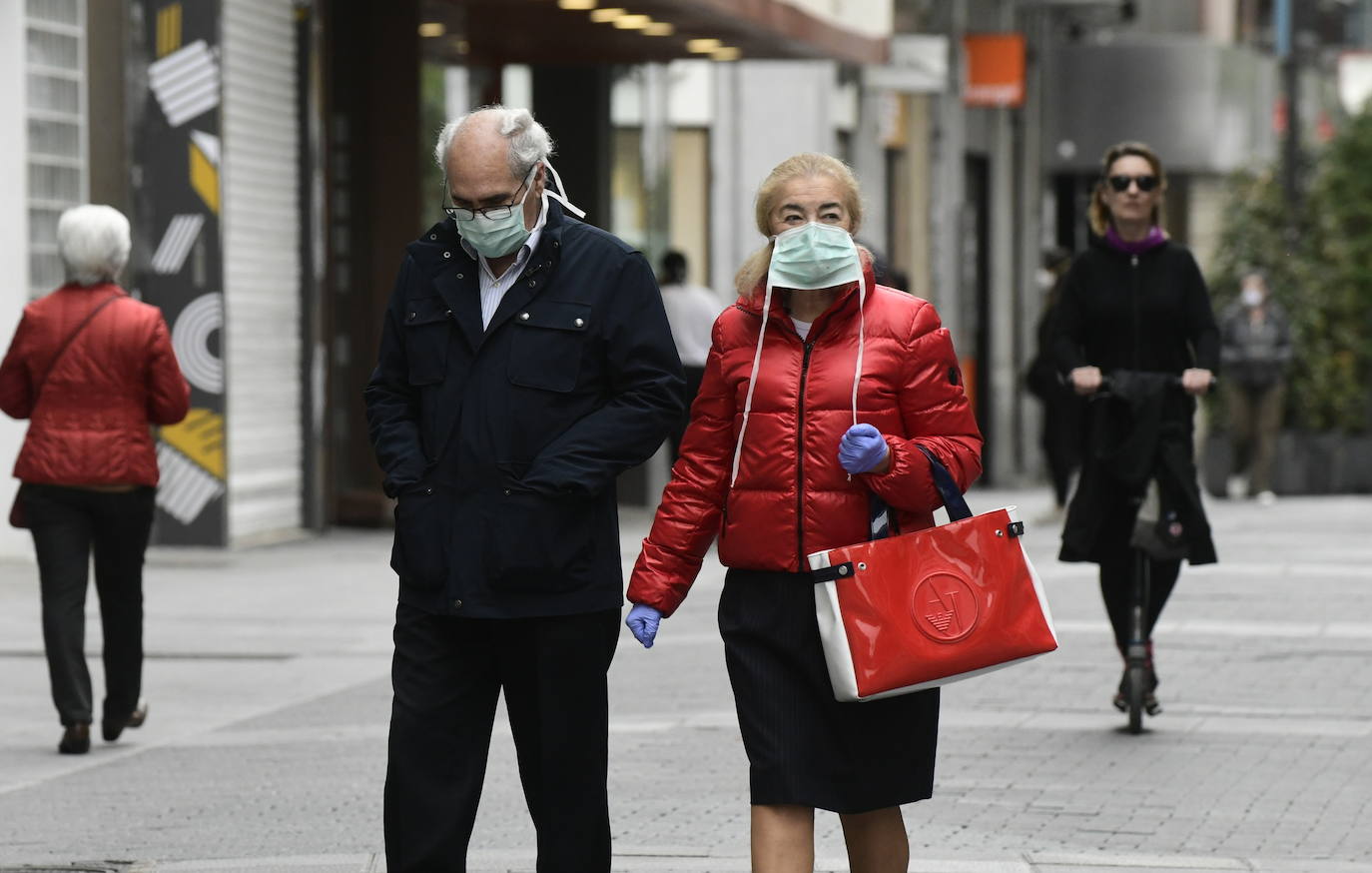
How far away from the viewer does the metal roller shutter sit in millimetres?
15500

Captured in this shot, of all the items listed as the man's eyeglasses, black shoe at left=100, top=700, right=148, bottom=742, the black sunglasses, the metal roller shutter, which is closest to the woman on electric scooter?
the black sunglasses

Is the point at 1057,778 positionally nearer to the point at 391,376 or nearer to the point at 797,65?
the point at 391,376

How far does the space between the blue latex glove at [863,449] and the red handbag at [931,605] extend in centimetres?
16

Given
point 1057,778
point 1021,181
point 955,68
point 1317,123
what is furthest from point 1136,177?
point 1317,123

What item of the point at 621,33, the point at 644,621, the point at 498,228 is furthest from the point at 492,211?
the point at 621,33

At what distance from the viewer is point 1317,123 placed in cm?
4006

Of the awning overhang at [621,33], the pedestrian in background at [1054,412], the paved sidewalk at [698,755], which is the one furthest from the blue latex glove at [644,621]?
the pedestrian in background at [1054,412]

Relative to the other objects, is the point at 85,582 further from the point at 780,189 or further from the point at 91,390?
the point at 780,189

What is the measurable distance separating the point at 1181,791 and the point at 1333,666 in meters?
3.14

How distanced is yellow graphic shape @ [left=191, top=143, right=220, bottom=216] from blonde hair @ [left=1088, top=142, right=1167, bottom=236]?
6.96 m

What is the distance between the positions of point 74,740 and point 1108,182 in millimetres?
3890

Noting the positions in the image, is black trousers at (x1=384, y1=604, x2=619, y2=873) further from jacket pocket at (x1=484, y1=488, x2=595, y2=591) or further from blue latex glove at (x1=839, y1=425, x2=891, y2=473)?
blue latex glove at (x1=839, y1=425, x2=891, y2=473)

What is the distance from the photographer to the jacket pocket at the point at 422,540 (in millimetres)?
5043

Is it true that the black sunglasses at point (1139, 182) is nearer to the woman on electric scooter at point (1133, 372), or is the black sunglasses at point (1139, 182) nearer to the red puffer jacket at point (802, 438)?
the woman on electric scooter at point (1133, 372)
